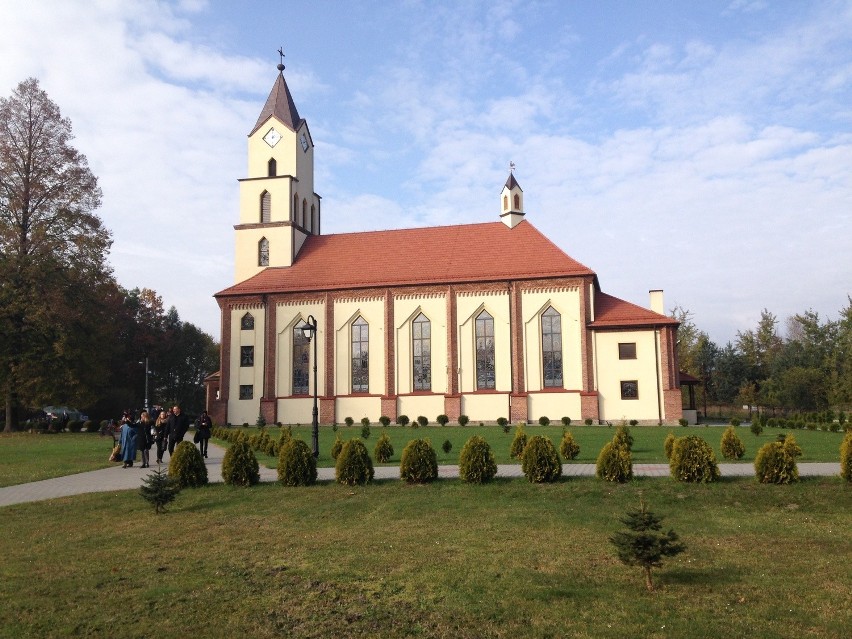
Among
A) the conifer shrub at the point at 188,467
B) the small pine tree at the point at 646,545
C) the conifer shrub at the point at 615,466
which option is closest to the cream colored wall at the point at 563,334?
the conifer shrub at the point at 615,466

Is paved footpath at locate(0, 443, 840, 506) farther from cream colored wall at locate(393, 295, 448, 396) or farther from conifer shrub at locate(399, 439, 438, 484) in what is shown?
cream colored wall at locate(393, 295, 448, 396)

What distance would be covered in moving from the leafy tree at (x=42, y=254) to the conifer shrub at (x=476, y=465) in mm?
28201

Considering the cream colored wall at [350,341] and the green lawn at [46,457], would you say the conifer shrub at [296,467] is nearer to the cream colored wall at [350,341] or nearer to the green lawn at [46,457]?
Result: the green lawn at [46,457]

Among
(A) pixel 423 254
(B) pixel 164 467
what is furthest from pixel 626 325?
(B) pixel 164 467

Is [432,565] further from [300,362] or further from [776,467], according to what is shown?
[300,362]

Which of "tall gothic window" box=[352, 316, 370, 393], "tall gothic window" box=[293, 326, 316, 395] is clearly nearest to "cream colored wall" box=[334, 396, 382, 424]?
"tall gothic window" box=[352, 316, 370, 393]

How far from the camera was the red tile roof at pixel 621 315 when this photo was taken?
35938 mm

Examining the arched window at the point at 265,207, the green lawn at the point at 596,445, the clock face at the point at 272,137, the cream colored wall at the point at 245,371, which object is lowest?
the green lawn at the point at 596,445

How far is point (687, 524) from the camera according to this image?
10.4 metres

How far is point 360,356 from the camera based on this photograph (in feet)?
131

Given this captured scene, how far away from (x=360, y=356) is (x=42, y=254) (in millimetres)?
17317

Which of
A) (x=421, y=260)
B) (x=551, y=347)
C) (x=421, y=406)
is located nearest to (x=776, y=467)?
(x=551, y=347)

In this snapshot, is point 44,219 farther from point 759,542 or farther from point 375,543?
point 759,542

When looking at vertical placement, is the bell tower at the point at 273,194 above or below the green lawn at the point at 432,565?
above
